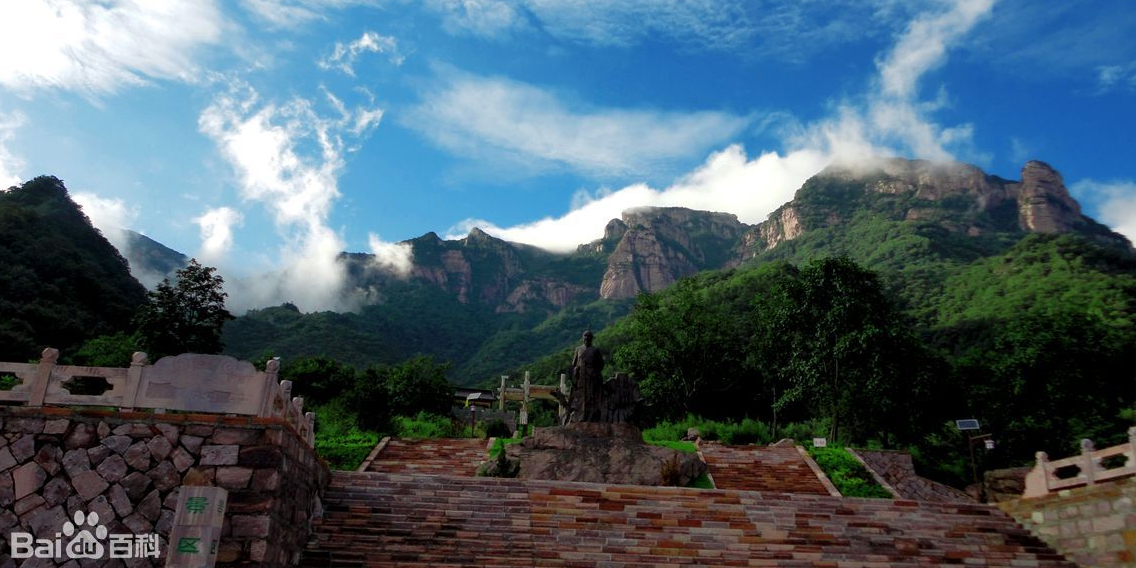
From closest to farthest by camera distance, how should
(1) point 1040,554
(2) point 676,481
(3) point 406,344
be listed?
(1) point 1040,554, (2) point 676,481, (3) point 406,344

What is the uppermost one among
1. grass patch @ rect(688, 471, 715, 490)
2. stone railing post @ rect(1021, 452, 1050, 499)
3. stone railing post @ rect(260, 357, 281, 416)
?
stone railing post @ rect(260, 357, 281, 416)

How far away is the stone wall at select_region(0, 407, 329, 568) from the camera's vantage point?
8.92 m

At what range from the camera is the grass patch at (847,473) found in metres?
18.0

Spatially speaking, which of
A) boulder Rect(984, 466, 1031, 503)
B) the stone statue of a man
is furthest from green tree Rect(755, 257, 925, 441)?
the stone statue of a man

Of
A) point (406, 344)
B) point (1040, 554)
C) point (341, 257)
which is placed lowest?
point (1040, 554)

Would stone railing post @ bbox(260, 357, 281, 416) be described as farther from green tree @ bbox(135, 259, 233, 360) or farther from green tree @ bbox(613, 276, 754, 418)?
green tree @ bbox(613, 276, 754, 418)

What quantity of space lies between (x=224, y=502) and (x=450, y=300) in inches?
3330

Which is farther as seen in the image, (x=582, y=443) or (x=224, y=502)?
(x=582, y=443)

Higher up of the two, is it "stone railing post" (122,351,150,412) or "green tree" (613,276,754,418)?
"green tree" (613,276,754,418)

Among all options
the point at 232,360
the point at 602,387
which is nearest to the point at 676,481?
the point at 602,387

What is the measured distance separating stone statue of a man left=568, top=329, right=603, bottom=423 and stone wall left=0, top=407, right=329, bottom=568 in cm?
950

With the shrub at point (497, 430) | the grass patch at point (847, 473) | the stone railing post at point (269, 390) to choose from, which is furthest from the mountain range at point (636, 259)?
the stone railing post at point (269, 390)

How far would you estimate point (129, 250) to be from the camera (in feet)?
242

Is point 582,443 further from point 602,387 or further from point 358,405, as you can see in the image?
point 358,405
